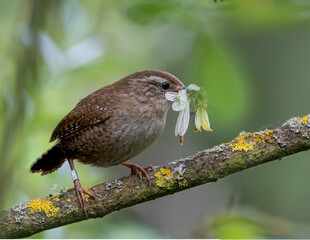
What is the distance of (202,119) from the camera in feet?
9.17

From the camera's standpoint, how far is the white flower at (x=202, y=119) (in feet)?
8.99

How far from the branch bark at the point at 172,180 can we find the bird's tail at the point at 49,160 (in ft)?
2.10

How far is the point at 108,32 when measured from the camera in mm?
5633

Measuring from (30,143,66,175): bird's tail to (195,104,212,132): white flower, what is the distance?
48.0 inches

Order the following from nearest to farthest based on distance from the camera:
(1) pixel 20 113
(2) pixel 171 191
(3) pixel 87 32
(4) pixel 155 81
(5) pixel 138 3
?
(1) pixel 20 113, (5) pixel 138 3, (2) pixel 171 191, (4) pixel 155 81, (3) pixel 87 32

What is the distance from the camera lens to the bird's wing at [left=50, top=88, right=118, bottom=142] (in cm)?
338

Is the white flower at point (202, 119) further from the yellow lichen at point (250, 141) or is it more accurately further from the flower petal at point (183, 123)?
the yellow lichen at point (250, 141)

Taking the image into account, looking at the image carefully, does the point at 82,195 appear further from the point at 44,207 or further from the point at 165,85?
the point at 165,85

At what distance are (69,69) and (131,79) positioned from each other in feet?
1.65

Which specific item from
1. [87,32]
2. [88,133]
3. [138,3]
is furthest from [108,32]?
[138,3]

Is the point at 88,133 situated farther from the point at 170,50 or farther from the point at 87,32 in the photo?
the point at 170,50

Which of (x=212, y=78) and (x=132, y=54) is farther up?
(x=132, y=54)

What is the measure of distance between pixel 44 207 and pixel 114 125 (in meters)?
0.76

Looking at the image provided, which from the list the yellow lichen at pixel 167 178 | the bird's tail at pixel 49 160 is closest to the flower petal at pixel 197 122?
the yellow lichen at pixel 167 178
